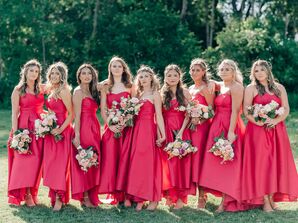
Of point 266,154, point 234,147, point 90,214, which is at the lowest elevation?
point 90,214

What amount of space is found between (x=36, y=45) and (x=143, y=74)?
71.1 ft

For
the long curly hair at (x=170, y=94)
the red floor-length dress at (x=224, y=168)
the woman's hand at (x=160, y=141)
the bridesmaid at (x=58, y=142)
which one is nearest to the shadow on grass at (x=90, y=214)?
the bridesmaid at (x=58, y=142)

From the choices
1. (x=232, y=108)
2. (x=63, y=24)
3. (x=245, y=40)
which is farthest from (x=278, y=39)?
(x=232, y=108)

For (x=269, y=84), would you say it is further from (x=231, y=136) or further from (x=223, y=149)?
(x=223, y=149)

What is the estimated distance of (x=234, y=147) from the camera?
27.9 ft

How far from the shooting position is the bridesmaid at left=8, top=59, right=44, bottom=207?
28.7 feet

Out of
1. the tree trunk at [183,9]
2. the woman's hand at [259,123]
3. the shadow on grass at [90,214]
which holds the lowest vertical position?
the shadow on grass at [90,214]

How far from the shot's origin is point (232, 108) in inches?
335

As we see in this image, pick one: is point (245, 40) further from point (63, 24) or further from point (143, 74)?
point (143, 74)

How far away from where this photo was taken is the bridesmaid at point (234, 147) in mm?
8445

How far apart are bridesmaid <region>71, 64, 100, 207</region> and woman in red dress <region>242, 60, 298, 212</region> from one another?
2.50 meters

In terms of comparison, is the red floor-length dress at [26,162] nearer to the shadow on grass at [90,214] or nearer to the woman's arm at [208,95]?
the shadow on grass at [90,214]

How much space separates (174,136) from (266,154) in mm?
1519

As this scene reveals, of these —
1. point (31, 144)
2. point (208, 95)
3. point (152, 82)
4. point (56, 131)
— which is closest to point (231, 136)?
point (208, 95)
